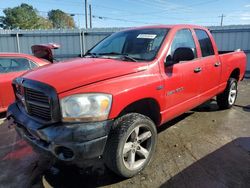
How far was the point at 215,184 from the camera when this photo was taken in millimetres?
2779

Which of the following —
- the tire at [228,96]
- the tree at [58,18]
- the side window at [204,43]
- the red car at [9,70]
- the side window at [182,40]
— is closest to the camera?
the side window at [182,40]

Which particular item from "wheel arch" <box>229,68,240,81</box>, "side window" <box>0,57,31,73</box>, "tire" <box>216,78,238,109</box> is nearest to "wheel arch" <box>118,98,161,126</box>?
"tire" <box>216,78,238,109</box>

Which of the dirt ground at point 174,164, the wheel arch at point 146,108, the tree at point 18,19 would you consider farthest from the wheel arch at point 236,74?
the tree at point 18,19

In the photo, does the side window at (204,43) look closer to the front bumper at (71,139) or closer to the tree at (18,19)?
the front bumper at (71,139)

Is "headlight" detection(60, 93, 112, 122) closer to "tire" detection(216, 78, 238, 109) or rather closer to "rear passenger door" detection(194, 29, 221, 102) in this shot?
"rear passenger door" detection(194, 29, 221, 102)

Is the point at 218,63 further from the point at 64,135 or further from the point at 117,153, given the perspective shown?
the point at 64,135

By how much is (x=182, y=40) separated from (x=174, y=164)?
1932mm

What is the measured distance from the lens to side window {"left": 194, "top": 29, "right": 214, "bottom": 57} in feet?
14.2

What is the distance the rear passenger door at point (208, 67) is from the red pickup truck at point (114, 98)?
0.12 m

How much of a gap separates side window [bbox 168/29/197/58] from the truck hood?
74cm

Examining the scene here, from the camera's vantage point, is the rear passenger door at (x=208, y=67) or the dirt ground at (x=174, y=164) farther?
the rear passenger door at (x=208, y=67)

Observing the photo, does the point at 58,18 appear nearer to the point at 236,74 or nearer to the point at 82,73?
the point at 236,74

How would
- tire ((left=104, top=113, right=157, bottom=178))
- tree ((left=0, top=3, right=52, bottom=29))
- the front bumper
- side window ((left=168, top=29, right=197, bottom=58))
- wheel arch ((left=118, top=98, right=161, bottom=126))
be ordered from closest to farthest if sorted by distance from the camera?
the front bumper, tire ((left=104, top=113, right=157, bottom=178)), wheel arch ((left=118, top=98, right=161, bottom=126)), side window ((left=168, top=29, right=197, bottom=58)), tree ((left=0, top=3, right=52, bottom=29))

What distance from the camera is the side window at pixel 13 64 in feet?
17.0
